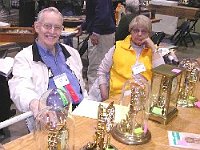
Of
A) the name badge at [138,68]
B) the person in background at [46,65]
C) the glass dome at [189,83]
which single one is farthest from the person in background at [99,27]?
the glass dome at [189,83]

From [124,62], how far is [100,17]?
136 cm

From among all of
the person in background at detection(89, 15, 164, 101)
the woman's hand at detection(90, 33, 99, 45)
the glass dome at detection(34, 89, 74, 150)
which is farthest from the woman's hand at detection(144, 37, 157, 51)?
the woman's hand at detection(90, 33, 99, 45)

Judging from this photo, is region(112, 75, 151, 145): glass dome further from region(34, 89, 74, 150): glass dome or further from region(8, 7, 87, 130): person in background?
region(8, 7, 87, 130): person in background

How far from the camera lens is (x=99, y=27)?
390 centimetres

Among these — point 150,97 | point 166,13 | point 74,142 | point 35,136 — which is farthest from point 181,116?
point 166,13

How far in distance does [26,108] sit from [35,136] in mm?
432

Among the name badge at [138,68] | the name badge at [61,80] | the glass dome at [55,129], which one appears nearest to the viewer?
the glass dome at [55,129]

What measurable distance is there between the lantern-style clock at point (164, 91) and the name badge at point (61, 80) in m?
0.67

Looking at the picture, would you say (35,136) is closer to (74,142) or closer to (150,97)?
(74,142)

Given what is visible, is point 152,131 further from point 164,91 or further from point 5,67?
point 5,67

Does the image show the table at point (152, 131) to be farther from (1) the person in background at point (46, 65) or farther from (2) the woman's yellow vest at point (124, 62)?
(2) the woman's yellow vest at point (124, 62)

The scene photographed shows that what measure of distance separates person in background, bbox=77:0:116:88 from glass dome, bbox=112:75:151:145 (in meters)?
2.26

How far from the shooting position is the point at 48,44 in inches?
88.1

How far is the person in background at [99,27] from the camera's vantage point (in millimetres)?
3855
